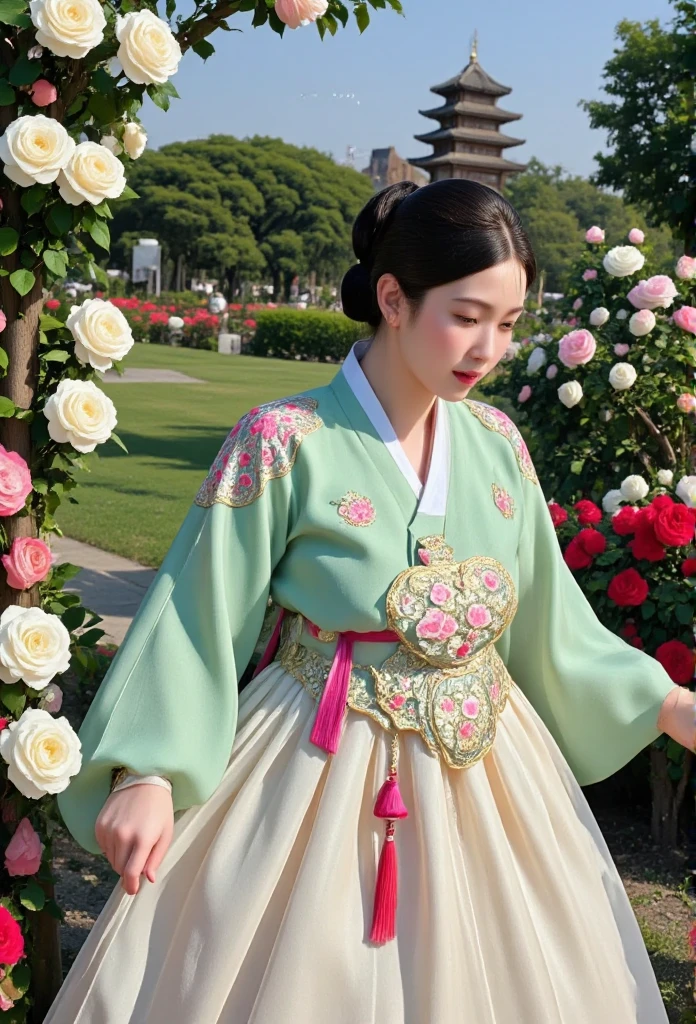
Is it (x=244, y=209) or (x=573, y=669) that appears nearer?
(x=573, y=669)

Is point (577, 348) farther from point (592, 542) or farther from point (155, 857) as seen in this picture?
point (155, 857)

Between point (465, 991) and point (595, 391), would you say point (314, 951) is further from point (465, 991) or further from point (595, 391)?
point (595, 391)

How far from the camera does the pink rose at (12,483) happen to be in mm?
2211

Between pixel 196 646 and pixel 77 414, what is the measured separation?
0.55 meters

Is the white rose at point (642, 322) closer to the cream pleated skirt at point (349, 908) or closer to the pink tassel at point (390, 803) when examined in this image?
the cream pleated skirt at point (349, 908)

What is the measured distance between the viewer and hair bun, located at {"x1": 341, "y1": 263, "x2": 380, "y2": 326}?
2.15 metres

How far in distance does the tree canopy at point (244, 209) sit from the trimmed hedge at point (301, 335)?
67.1 feet

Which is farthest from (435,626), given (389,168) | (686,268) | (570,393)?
(389,168)

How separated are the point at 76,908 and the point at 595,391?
2.68 metres

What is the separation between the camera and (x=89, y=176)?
2162 millimetres

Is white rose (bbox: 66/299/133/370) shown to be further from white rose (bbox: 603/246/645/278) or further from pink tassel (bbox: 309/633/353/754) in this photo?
white rose (bbox: 603/246/645/278)

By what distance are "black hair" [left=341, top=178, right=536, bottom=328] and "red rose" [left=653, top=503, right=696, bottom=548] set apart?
164 centimetres

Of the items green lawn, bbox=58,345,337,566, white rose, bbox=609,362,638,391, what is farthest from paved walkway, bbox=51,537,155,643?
white rose, bbox=609,362,638,391

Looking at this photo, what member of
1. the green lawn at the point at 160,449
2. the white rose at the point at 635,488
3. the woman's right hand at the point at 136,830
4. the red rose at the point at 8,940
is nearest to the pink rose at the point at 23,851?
the red rose at the point at 8,940
